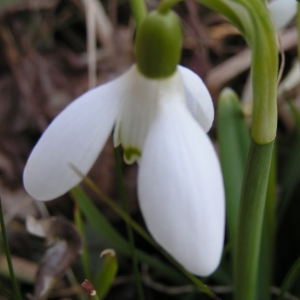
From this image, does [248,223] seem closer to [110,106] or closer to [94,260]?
[110,106]

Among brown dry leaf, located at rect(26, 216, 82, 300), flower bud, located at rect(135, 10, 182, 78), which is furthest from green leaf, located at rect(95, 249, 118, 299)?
flower bud, located at rect(135, 10, 182, 78)

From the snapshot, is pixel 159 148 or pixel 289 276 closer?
pixel 159 148

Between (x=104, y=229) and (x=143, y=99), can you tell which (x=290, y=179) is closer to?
(x=104, y=229)

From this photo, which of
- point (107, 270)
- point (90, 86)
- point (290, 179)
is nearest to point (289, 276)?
point (107, 270)

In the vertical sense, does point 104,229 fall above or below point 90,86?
below

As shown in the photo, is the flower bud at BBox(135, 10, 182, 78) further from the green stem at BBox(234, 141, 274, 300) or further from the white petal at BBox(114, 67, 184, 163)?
the green stem at BBox(234, 141, 274, 300)
